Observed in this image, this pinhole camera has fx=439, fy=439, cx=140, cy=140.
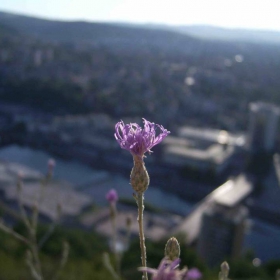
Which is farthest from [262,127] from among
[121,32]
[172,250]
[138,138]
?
[121,32]

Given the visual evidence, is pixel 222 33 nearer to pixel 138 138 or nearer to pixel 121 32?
pixel 121 32

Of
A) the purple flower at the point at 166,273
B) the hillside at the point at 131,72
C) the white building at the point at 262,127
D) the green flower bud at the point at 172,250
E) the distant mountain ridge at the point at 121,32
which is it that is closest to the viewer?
the purple flower at the point at 166,273

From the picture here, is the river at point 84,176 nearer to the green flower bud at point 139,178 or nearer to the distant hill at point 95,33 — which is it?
the distant hill at point 95,33

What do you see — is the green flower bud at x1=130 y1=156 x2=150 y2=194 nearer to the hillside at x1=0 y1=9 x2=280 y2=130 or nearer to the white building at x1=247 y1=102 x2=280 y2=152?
the white building at x1=247 y1=102 x2=280 y2=152

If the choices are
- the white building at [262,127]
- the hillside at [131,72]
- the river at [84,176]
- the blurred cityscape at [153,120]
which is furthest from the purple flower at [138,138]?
the hillside at [131,72]

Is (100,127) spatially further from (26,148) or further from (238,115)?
(238,115)

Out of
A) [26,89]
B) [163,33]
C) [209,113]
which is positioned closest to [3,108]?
[26,89]
